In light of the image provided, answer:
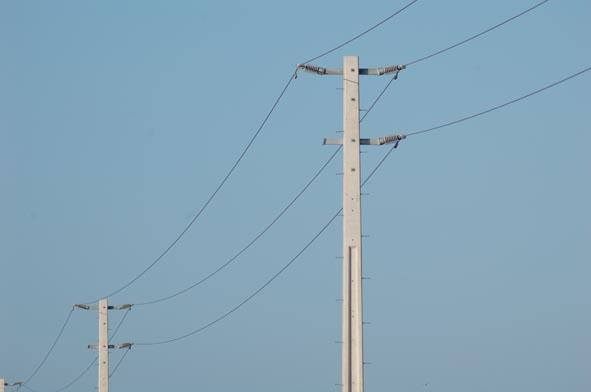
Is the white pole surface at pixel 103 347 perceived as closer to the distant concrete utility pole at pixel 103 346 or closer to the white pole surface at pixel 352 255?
the distant concrete utility pole at pixel 103 346

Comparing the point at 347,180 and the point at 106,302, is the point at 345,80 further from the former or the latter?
the point at 106,302

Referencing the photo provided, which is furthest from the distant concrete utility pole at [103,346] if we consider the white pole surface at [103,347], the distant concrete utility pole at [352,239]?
the distant concrete utility pole at [352,239]

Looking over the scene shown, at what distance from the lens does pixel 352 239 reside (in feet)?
114

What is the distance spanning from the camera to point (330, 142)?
118 ft

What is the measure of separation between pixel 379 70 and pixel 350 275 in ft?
16.2

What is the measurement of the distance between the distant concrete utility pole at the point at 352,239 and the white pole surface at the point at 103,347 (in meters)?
35.3

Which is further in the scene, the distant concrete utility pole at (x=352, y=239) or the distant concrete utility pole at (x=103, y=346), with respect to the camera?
the distant concrete utility pole at (x=103, y=346)

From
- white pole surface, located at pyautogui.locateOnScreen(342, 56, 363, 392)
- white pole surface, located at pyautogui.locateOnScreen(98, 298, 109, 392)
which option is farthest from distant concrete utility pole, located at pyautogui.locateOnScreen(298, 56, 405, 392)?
white pole surface, located at pyautogui.locateOnScreen(98, 298, 109, 392)

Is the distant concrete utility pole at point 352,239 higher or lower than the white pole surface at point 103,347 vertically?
higher

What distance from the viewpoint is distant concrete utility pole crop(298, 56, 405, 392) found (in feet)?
112

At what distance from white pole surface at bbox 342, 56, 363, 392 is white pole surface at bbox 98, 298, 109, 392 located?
35.6 m

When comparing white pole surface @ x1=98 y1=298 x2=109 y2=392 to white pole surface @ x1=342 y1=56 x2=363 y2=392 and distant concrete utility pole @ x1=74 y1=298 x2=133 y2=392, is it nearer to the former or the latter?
distant concrete utility pole @ x1=74 y1=298 x2=133 y2=392

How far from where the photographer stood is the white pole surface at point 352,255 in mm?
34156

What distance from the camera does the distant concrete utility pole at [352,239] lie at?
34156mm
